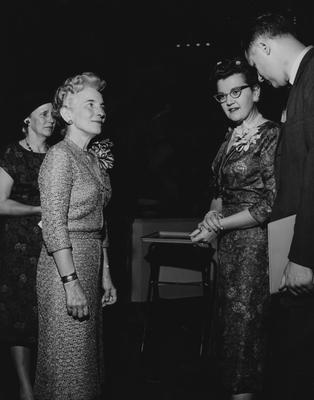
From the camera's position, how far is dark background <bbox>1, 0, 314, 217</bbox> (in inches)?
154

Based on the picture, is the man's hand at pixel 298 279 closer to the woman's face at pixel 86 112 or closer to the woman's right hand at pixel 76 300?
the woman's right hand at pixel 76 300

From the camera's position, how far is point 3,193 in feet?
9.26

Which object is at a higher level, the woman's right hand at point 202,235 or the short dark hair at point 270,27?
the short dark hair at point 270,27

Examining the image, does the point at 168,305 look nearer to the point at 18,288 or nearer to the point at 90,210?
the point at 18,288

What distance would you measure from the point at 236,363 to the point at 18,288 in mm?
1315

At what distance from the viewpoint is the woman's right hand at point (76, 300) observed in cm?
196

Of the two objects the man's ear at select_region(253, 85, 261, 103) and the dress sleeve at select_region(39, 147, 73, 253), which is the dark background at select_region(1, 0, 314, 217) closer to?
the man's ear at select_region(253, 85, 261, 103)

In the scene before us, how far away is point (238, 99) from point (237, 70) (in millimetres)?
146

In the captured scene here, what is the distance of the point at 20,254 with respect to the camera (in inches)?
112

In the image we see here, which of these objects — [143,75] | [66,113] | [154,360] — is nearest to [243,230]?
[66,113]

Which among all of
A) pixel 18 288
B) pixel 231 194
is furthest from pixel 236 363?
pixel 18 288

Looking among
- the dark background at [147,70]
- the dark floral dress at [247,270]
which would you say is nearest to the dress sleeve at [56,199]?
the dark floral dress at [247,270]

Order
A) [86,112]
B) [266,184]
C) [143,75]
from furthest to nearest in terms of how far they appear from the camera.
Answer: [143,75]
[266,184]
[86,112]

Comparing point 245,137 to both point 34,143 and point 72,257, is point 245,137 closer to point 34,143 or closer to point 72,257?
point 72,257
